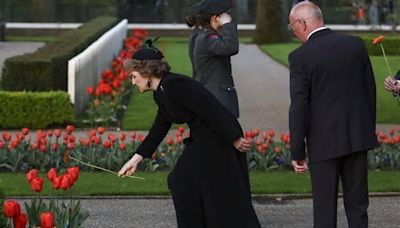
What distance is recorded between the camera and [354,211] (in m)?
6.68

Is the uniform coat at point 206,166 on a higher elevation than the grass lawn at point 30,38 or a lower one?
higher

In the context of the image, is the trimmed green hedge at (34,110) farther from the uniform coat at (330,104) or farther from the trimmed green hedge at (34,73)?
the uniform coat at (330,104)

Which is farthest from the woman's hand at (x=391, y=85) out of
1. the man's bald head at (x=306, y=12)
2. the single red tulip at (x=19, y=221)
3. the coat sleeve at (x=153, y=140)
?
the single red tulip at (x=19, y=221)

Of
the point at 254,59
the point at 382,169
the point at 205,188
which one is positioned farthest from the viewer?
the point at 254,59

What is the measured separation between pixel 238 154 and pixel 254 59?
72.4 feet

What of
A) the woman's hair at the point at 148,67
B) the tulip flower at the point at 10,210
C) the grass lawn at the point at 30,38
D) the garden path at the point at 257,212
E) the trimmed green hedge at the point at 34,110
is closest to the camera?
the tulip flower at the point at 10,210

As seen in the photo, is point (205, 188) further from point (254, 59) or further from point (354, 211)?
point (254, 59)

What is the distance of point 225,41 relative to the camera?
27.0 feet

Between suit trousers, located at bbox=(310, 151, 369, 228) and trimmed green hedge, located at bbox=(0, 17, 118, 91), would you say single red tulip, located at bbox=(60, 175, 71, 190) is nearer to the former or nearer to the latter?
suit trousers, located at bbox=(310, 151, 369, 228)

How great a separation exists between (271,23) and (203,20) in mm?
26661

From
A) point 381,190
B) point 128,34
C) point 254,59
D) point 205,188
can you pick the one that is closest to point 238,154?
point 205,188

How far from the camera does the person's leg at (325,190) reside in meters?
6.54

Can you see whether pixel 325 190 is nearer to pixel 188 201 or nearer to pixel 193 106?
pixel 188 201

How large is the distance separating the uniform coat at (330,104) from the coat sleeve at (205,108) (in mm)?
433
